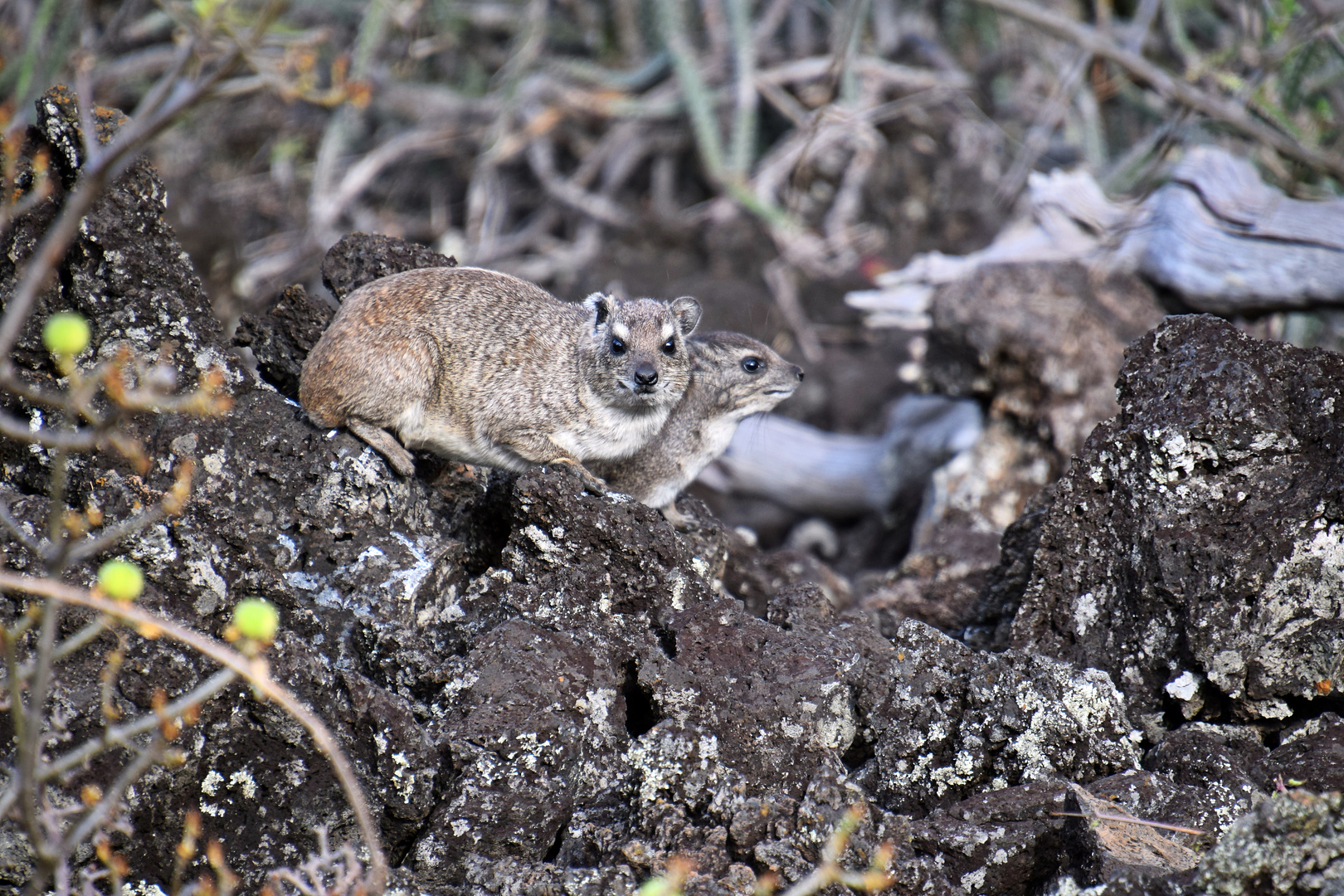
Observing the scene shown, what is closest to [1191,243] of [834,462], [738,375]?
[834,462]

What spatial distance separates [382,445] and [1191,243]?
269 inches

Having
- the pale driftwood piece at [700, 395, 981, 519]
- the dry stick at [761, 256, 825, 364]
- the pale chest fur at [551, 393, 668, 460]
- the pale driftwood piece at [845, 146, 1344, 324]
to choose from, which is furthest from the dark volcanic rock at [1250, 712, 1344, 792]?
the dry stick at [761, 256, 825, 364]

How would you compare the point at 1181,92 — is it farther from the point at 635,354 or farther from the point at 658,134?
the point at 658,134

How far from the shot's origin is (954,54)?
50.4 ft

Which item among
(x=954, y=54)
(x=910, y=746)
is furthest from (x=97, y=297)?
(x=954, y=54)

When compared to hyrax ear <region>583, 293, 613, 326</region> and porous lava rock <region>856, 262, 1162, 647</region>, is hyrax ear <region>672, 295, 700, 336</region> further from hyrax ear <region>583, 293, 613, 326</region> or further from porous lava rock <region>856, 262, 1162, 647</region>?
porous lava rock <region>856, 262, 1162, 647</region>

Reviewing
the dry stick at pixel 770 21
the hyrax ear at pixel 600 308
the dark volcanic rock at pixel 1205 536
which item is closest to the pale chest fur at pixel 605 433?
the hyrax ear at pixel 600 308

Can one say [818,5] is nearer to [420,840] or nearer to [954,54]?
[954,54]

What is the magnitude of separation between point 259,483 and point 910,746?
299 centimetres

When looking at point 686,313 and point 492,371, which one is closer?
point 492,371

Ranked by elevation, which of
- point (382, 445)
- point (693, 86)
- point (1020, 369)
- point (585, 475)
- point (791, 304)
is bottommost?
point (791, 304)

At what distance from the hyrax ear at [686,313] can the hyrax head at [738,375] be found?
0.13 metres

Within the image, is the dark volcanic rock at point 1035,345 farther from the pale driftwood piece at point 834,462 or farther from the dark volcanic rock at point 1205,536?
the dark volcanic rock at point 1205,536

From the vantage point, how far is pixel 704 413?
6957 millimetres
